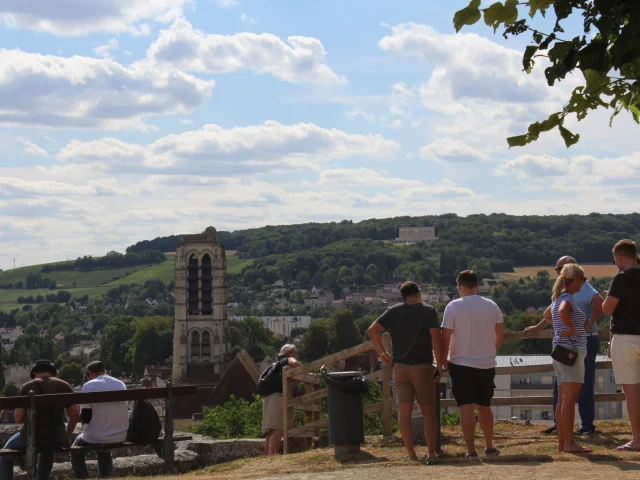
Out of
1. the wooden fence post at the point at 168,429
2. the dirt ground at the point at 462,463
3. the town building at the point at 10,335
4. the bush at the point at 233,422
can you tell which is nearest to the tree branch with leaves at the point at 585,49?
the dirt ground at the point at 462,463

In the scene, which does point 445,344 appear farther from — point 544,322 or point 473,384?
point 544,322

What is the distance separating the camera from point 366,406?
12812 millimetres

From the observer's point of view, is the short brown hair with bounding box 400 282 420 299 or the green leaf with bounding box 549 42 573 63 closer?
the green leaf with bounding box 549 42 573 63

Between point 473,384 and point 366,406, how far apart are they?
2.50 meters

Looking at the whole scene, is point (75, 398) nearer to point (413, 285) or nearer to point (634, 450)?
point (413, 285)

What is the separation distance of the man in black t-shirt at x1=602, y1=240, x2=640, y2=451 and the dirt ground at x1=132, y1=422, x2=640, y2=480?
0.49 m

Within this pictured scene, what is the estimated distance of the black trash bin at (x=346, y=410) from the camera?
1154cm

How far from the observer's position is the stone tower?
275 feet

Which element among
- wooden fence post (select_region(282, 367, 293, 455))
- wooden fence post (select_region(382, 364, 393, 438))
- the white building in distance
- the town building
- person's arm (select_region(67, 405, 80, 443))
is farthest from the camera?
the white building in distance

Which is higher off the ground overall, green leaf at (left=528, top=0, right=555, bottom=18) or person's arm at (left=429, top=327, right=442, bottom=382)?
green leaf at (left=528, top=0, right=555, bottom=18)

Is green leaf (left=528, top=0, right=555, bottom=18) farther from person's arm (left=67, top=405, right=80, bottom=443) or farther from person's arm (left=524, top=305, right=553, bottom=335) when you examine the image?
person's arm (left=67, top=405, right=80, bottom=443)

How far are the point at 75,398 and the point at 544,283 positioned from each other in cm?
17180

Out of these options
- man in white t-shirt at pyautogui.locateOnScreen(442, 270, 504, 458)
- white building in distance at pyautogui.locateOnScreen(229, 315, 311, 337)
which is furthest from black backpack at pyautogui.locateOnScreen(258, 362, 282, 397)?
white building in distance at pyautogui.locateOnScreen(229, 315, 311, 337)

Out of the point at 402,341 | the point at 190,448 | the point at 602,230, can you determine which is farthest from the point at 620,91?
the point at 602,230
